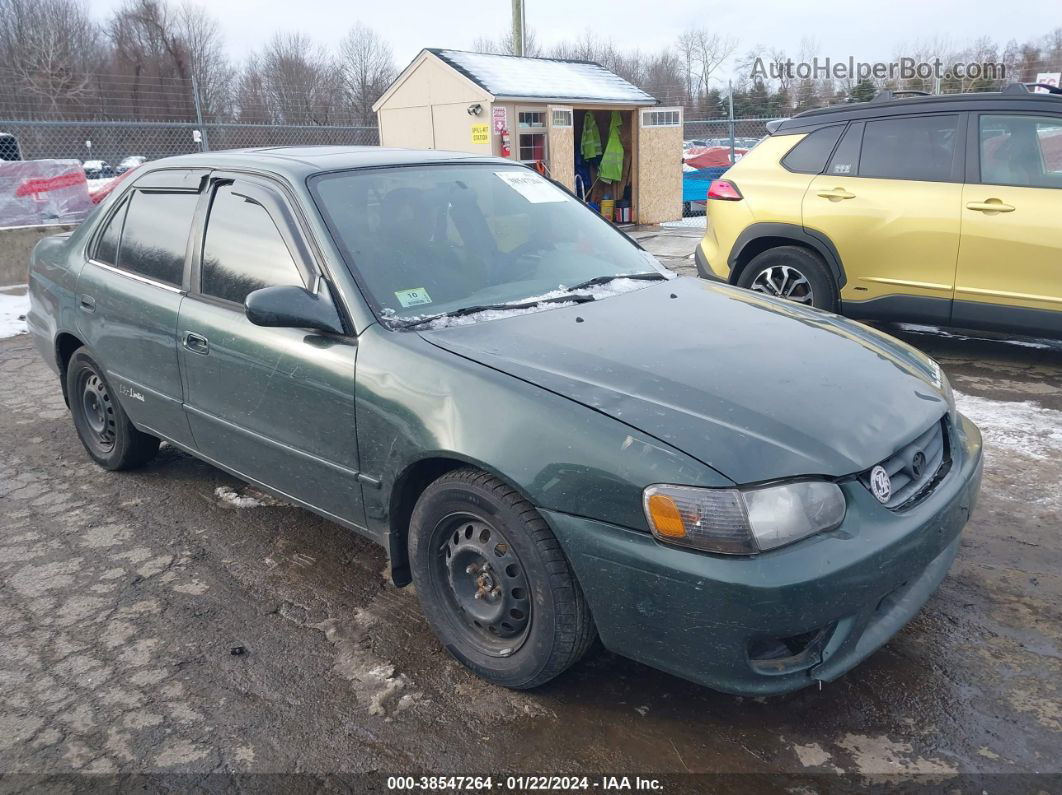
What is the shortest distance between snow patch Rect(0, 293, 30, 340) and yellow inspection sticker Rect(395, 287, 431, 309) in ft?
20.4

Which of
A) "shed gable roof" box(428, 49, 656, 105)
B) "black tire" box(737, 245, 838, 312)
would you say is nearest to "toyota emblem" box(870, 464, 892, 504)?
"black tire" box(737, 245, 838, 312)

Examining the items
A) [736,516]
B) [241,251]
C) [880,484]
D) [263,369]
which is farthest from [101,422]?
→ [880,484]

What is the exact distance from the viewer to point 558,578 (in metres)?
2.40

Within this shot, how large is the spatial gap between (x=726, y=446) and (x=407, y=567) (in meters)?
1.32

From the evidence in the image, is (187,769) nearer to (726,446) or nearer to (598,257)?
(726,446)

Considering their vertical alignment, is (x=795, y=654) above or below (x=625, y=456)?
below

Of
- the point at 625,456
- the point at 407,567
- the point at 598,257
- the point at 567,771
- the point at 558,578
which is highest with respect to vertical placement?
the point at 598,257

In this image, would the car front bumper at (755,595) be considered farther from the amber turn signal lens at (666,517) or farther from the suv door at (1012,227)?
the suv door at (1012,227)

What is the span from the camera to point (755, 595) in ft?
6.98

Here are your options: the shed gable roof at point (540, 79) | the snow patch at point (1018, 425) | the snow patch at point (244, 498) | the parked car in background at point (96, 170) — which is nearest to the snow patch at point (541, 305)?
the snow patch at point (244, 498)

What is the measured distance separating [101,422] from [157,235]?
1.30 meters

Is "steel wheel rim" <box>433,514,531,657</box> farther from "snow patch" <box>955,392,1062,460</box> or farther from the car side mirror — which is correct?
"snow patch" <box>955,392,1062,460</box>

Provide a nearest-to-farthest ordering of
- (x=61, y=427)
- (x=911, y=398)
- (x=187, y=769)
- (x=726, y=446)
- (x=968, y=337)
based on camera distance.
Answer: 1. (x=726, y=446)
2. (x=187, y=769)
3. (x=911, y=398)
4. (x=61, y=427)
5. (x=968, y=337)

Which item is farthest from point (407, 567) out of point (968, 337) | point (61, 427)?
point (968, 337)
